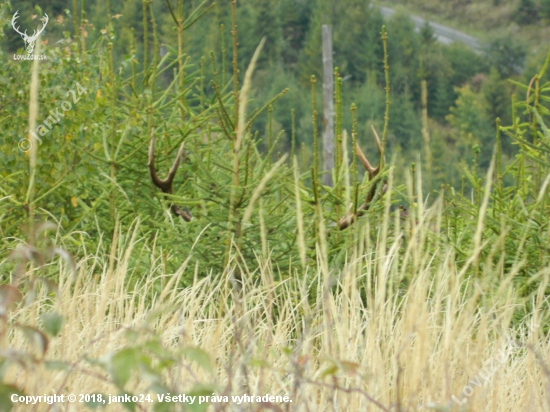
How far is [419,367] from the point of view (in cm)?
212

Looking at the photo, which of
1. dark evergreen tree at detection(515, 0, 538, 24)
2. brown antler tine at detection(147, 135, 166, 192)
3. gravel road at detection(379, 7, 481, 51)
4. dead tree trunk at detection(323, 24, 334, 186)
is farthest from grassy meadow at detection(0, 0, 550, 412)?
dark evergreen tree at detection(515, 0, 538, 24)

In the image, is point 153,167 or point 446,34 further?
point 446,34

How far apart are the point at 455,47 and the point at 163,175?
69.6 meters

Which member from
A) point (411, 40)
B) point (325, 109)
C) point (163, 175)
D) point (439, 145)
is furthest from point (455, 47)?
point (163, 175)

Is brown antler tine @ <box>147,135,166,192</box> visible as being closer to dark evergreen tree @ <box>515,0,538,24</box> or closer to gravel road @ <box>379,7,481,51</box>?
gravel road @ <box>379,7,481,51</box>

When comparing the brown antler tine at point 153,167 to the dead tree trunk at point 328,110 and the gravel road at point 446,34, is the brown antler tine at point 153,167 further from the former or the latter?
the gravel road at point 446,34

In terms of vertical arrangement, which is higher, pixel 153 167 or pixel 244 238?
pixel 153 167

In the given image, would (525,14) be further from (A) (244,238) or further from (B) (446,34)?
(A) (244,238)

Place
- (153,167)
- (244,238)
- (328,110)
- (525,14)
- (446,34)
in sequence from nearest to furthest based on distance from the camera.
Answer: (244,238) → (153,167) → (328,110) → (446,34) → (525,14)

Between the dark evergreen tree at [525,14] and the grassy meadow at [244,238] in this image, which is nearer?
the grassy meadow at [244,238]

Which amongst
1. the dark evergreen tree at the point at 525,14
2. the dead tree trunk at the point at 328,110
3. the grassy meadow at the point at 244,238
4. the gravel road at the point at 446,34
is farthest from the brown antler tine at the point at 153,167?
the dark evergreen tree at the point at 525,14

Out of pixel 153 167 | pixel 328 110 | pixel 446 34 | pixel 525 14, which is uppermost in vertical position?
pixel 525 14

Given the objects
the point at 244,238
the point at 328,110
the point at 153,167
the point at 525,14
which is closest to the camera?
→ the point at 244,238

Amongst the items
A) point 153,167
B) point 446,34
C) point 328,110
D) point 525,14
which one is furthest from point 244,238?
point 525,14
